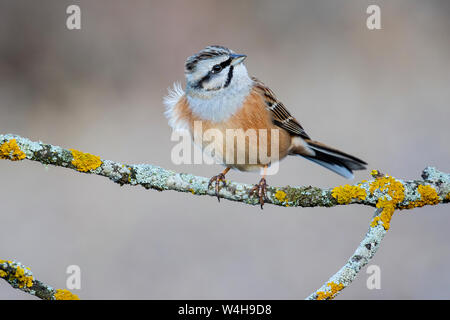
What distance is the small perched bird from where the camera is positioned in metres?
4.02

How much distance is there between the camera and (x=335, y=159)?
452 cm

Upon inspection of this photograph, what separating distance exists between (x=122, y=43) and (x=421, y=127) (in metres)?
3.74

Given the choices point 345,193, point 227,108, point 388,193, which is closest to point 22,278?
point 345,193

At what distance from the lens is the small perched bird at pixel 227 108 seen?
4.02m

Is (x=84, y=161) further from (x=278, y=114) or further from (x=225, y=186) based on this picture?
(x=278, y=114)

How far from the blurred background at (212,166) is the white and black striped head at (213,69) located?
1873 mm

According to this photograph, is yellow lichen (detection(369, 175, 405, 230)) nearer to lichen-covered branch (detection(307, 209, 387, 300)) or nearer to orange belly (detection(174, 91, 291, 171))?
lichen-covered branch (detection(307, 209, 387, 300))

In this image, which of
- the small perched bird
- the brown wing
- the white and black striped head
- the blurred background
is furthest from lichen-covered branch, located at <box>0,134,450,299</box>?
the blurred background

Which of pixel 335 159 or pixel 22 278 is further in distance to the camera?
pixel 335 159

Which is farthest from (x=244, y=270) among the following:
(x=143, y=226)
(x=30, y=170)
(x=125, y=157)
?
(x=30, y=170)

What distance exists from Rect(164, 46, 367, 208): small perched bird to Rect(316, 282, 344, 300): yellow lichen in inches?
50.8

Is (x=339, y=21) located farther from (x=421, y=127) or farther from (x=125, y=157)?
(x=125, y=157)

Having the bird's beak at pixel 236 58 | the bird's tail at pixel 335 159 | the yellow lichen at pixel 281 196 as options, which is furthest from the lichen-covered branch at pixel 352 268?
the bird's beak at pixel 236 58

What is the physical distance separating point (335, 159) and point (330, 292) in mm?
2026
